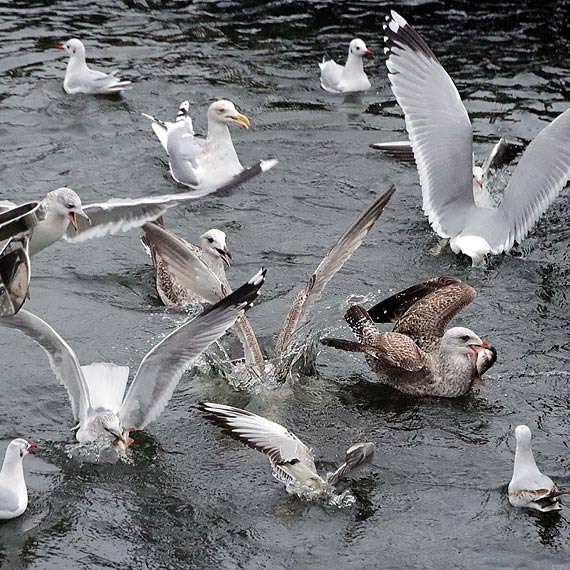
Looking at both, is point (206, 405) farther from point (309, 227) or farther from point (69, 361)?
point (309, 227)

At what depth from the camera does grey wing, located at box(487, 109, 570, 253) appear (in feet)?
32.0

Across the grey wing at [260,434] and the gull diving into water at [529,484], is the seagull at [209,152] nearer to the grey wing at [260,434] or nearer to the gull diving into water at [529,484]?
the grey wing at [260,434]

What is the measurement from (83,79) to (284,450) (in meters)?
6.70

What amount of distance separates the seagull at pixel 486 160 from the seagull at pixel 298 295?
7.69 feet

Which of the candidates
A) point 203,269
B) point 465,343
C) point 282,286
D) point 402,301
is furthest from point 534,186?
point 203,269

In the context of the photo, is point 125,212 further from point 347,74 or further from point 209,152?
point 347,74

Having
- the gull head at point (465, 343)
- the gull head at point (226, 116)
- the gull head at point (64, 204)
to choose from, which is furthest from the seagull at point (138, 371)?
the gull head at point (226, 116)

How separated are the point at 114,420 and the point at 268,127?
18.5 ft

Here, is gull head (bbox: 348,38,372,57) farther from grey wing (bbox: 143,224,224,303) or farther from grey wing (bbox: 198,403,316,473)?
grey wing (bbox: 198,403,316,473)

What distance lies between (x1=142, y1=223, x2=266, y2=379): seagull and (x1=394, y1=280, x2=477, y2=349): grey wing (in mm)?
982

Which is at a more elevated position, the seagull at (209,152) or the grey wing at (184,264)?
the grey wing at (184,264)

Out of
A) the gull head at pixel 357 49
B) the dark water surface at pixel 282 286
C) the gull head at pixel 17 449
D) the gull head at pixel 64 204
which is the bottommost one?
the dark water surface at pixel 282 286

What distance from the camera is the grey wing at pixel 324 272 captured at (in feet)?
26.1

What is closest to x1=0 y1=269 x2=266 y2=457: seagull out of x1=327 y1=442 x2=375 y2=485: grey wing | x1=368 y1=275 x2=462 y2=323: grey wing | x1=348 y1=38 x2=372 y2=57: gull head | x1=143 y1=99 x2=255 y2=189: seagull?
x1=327 y1=442 x2=375 y2=485: grey wing
